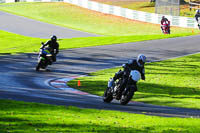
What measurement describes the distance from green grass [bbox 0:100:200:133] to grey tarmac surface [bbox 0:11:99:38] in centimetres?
3904

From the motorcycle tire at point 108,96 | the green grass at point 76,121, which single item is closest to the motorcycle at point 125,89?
the motorcycle tire at point 108,96

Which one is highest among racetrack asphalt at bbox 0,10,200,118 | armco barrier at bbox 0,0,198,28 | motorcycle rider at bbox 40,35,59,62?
armco barrier at bbox 0,0,198,28

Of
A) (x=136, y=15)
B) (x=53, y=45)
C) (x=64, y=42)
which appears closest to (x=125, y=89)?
(x=53, y=45)

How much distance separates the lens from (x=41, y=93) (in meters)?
18.1

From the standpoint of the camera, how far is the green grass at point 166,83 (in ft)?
60.7

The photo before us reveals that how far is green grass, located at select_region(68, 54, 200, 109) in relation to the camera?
1851 cm

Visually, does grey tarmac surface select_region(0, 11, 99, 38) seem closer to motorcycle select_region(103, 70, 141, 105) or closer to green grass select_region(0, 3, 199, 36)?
green grass select_region(0, 3, 199, 36)

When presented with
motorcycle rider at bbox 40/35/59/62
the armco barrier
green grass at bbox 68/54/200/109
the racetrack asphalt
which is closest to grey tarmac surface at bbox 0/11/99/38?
the armco barrier

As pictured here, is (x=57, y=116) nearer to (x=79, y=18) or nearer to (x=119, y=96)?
(x=119, y=96)

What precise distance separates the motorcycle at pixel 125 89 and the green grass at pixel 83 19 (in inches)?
1513

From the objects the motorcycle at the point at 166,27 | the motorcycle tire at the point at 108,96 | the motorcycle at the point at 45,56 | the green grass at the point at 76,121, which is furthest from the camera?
the motorcycle at the point at 166,27

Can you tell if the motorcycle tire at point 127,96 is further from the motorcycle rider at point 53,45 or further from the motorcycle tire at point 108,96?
the motorcycle rider at point 53,45

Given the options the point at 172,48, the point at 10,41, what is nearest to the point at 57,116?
the point at 172,48

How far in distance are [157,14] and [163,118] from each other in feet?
160
